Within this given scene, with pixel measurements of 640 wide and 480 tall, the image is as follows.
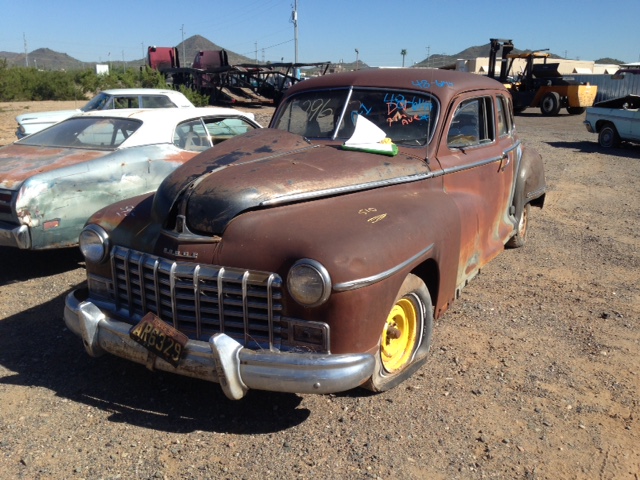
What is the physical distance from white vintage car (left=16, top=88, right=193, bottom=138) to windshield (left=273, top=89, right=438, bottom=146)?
6.51 metres

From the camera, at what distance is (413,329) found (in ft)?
12.2

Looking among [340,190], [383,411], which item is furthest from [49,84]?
[383,411]

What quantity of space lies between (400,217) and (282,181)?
0.70 m

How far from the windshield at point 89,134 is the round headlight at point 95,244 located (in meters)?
2.81

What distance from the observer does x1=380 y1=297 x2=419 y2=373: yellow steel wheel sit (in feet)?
11.5

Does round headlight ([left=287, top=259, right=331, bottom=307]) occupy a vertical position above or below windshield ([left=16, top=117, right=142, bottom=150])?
below

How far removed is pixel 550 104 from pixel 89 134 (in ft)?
73.8

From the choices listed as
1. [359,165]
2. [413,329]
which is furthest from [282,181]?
[413,329]

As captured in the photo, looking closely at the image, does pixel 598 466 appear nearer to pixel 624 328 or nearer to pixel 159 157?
pixel 624 328

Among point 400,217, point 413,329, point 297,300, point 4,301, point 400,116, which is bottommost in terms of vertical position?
point 4,301

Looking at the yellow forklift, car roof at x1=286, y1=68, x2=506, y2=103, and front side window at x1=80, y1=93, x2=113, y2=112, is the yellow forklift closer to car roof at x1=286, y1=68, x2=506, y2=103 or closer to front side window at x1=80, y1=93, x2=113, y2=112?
front side window at x1=80, y1=93, x2=113, y2=112

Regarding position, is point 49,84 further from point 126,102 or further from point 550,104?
point 126,102

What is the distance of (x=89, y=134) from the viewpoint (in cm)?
655

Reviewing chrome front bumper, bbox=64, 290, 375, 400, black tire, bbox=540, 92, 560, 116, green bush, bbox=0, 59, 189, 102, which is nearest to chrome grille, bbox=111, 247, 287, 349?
chrome front bumper, bbox=64, 290, 375, 400
